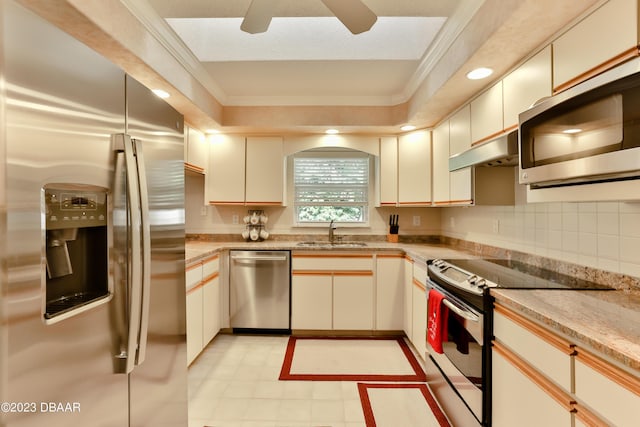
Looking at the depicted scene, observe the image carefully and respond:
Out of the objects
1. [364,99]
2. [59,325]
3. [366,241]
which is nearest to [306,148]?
[364,99]

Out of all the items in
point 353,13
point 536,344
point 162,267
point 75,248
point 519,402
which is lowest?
point 519,402

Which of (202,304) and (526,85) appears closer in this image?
(526,85)

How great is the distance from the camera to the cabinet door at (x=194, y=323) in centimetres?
234

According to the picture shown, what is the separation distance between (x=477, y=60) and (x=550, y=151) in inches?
31.2

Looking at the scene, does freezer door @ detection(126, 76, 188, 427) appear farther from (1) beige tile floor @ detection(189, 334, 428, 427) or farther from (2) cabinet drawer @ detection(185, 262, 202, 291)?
(2) cabinet drawer @ detection(185, 262, 202, 291)

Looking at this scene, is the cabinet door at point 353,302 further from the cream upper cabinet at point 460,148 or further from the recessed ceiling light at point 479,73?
the recessed ceiling light at point 479,73

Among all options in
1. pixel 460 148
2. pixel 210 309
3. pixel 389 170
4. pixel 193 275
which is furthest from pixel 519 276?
pixel 210 309

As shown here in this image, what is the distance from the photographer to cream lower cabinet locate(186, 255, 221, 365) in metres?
2.37

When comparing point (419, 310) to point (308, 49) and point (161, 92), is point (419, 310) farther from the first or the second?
point (161, 92)

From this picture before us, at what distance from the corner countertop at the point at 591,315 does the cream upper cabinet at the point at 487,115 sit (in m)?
1.04

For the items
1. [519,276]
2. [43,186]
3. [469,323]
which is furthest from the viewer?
[519,276]

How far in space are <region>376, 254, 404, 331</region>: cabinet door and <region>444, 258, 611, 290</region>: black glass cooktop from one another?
93cm

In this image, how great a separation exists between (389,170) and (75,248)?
2925mm

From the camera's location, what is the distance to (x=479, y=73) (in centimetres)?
197
